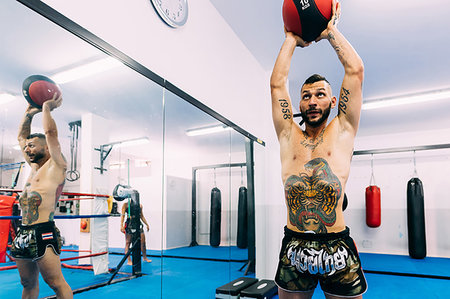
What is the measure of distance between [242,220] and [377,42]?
2926 millimetres

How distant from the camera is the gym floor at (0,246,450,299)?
65.4 inches

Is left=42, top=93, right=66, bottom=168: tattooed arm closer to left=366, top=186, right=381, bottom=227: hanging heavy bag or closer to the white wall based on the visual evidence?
left=366, top=186, right=381, bottom=227: hanging heavy bag

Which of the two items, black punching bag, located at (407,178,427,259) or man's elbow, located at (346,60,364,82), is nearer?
man's elbow, located at (346,60,364,82)

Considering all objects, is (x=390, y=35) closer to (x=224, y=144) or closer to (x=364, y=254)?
→ (x=224, y=144)

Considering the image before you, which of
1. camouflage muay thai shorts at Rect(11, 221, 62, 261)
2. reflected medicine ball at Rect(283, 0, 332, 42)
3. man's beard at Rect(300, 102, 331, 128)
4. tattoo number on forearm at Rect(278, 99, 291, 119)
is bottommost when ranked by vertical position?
camouflage muay thai shorts at Rect(11, 221, 62, 261)

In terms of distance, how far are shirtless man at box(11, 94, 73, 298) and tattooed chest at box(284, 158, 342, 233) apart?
1.16 metres

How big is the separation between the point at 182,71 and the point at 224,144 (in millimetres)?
1134

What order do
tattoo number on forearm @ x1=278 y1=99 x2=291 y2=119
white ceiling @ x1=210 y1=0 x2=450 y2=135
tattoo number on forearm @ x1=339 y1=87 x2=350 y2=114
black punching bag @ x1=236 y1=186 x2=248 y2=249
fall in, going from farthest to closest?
black punching bag @ x1=236 y1=186 x2=248 y2=249 < white ceiling @ x1=210 y1=0 x2=450 y2=135 < tattoo number on forearm @ x1=278 y1=99 x2=291 y2=119 < tattoo number on forearm @ x1=339 y1=87 x2=350 y2=114

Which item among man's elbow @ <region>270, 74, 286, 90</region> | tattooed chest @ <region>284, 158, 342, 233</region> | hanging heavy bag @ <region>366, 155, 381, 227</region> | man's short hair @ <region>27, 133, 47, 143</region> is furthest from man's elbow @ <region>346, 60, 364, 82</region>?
hanging heavy bag @ <region>366, 155, 381, 227</region>

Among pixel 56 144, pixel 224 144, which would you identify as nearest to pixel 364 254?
pixel 224 144

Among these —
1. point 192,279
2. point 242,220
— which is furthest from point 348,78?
point 242,220

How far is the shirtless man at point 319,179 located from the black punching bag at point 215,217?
1.77 meters

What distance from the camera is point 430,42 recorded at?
4.20 metres

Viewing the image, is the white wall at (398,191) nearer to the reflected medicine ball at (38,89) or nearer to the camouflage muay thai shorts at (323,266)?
the camouflage muay thai shorts at (323,266)
